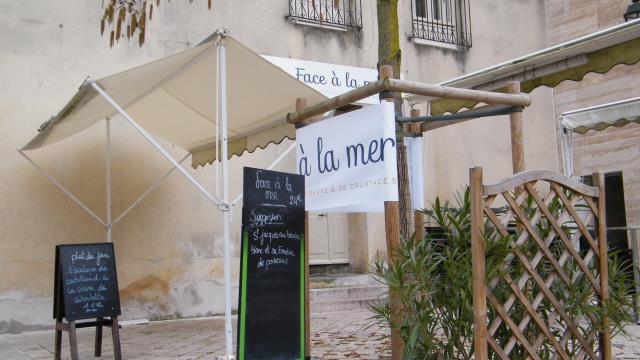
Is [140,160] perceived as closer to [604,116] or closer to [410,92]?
[410,92]

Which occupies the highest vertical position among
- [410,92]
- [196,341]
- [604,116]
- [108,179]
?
[604,116]

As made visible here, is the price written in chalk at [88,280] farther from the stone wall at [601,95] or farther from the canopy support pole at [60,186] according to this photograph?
the stone wall at [601,95]

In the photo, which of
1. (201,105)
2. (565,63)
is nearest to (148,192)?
(201,105)

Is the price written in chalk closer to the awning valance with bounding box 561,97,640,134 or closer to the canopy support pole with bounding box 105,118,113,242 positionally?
the canopy support pole with bounding box 105,118,113,242

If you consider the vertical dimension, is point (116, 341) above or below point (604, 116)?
below

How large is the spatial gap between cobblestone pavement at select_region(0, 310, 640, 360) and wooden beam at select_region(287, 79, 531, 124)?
6.09 feet

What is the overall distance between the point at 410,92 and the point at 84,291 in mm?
3353

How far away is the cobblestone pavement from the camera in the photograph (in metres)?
6.23

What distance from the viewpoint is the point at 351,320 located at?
830cm

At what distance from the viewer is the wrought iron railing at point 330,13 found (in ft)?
33.3

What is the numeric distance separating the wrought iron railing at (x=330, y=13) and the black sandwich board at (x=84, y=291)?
5.07 metres

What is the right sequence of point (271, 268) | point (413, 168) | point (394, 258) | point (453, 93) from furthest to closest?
point (413, 168), point (271, 268), point (453, 93), point (394, 258)

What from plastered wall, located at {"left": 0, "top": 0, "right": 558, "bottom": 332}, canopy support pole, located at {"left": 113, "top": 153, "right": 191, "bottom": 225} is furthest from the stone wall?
canopy support pole, located at {"left": 113, "top": 153, "right": 191, "bottom": 225}

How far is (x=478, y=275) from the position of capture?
365cm
